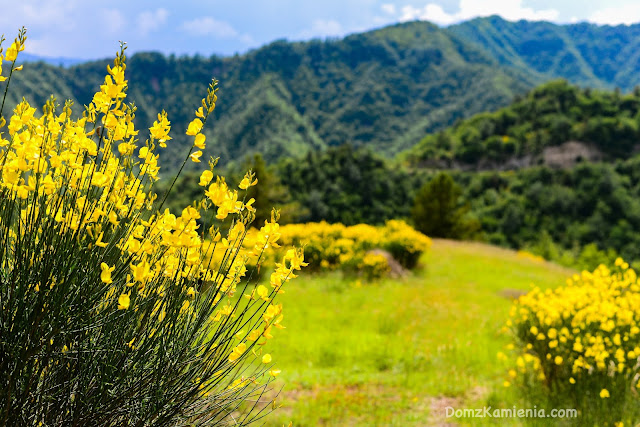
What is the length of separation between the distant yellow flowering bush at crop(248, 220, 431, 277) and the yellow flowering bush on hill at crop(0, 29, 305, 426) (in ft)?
32.6

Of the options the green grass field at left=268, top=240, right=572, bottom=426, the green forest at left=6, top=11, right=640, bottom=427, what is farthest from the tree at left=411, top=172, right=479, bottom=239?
the green grass field at left=268, top=240, right=572, bottom=426

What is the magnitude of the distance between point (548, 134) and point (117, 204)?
80.9 m

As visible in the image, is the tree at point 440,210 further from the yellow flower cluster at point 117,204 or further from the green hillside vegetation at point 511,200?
the yellow flower cluster at point 117,204

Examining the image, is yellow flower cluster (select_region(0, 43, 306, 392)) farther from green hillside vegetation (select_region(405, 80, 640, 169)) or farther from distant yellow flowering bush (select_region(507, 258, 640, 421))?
A: green hillside vegetation (select_region(405, 80, 640, 169))

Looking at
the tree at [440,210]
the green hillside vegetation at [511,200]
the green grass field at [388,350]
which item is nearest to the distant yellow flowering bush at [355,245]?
the green grass field at [388,350]

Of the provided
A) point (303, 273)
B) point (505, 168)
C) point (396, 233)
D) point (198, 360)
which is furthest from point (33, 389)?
point (505, 168)

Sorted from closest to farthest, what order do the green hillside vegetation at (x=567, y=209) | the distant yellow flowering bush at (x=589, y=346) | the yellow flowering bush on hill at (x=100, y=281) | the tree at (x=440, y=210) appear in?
the yellow flowering bush on hill at (x=100, y=281)
the distant yellow flowering bush at (x=589, y=346)
the tree at (x=440, y=210)
the green hillside vegetation at (x=567, y=209)

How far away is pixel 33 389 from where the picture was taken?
5.30ft

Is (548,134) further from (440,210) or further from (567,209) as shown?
(440,210)

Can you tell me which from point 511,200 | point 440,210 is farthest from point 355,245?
point 511,200

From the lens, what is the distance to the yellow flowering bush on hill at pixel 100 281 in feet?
4.91

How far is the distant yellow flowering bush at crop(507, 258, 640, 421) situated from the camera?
3.77m

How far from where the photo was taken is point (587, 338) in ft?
12.7

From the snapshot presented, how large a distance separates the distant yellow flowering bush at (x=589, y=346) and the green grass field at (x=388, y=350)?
0.66m
